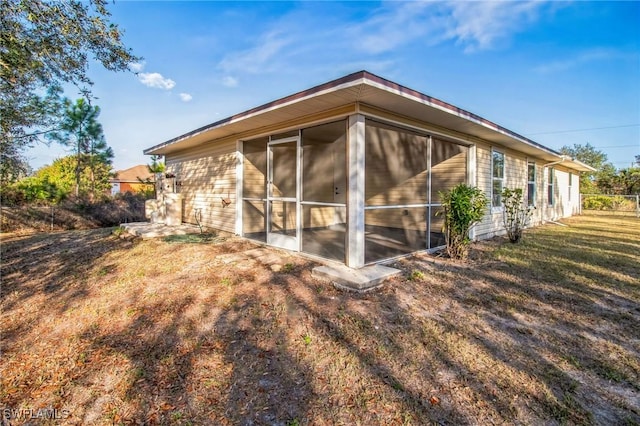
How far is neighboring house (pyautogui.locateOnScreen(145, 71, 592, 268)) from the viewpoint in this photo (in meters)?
4.14

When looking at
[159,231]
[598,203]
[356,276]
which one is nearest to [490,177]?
[356,276]

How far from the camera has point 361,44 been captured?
7.66 meters

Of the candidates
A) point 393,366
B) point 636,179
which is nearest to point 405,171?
point 393,366

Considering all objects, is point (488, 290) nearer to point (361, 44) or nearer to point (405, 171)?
point (405, 171)

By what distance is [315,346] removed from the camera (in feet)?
7.82

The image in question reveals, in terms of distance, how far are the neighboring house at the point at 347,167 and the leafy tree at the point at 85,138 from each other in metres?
9.60

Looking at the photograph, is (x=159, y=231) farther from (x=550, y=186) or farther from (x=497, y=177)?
(x=550, y=186)

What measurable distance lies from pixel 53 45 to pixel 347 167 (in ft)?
13.9

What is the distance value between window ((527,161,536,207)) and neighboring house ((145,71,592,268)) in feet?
0.47

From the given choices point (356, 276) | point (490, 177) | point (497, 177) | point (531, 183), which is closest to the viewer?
point (356, 276)

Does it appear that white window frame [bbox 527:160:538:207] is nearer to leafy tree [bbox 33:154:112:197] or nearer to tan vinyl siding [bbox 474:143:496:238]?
tan vinyl siding [bbox 474:143:496:238]

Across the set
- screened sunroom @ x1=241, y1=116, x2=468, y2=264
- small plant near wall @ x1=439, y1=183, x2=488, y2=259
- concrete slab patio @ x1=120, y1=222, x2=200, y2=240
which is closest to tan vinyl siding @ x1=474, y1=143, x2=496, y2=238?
screened sunroom @ x1=241, y1=116, x2=468, y2=264

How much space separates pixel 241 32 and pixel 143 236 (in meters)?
5.42

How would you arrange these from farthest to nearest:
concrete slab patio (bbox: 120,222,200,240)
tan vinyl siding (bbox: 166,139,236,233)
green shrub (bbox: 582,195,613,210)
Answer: green shrub (bbox: 582,195,613,210), tan vinyl siding (bbox: 166,139,236,233), concrete slab patio (bbox: 120,222,200,240)
